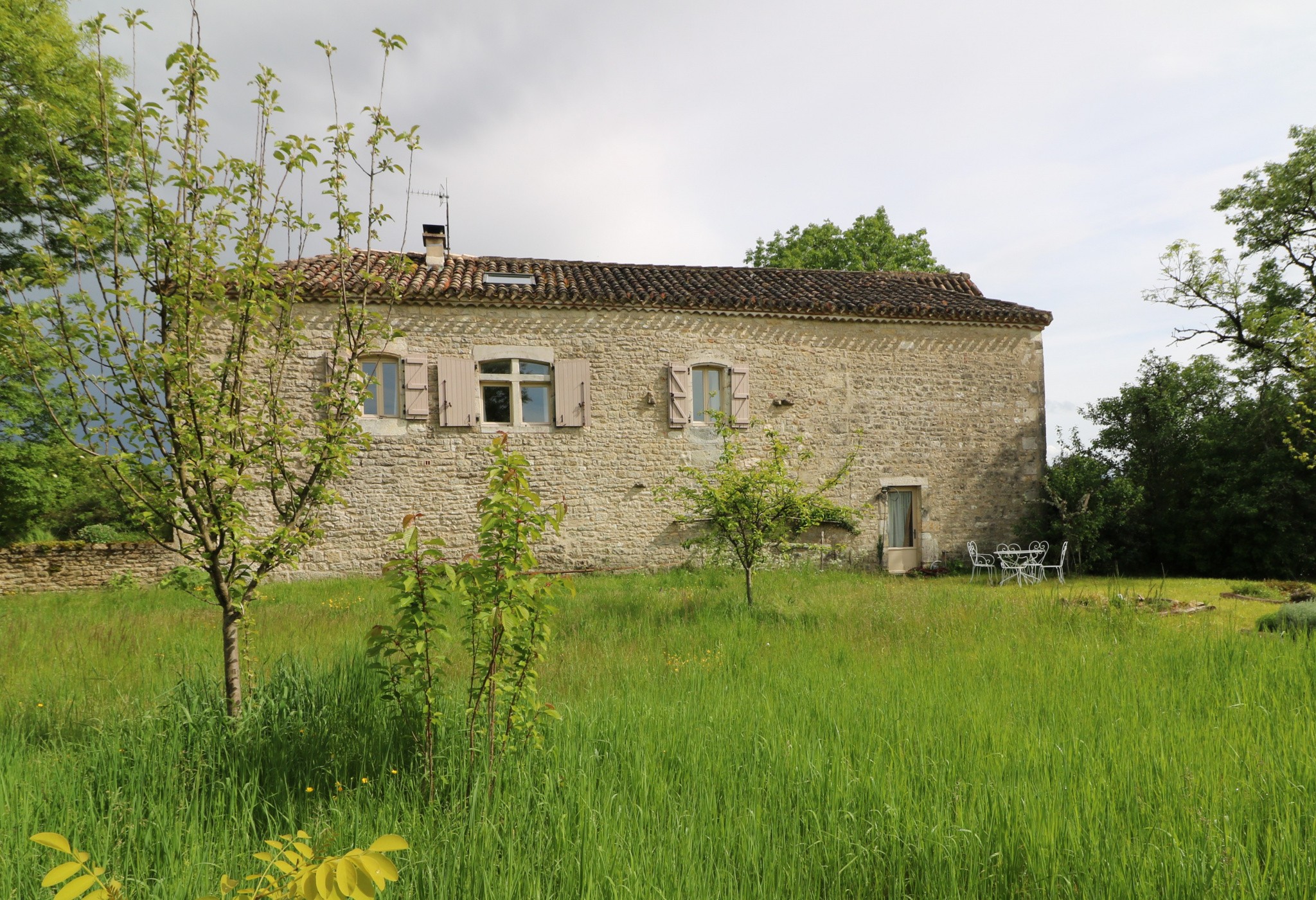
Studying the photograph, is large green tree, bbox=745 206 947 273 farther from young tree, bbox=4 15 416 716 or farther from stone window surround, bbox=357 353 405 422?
young tree, bbox=4 15 416 716

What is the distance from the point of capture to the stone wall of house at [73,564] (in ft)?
33.9

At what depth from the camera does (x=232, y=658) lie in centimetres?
357

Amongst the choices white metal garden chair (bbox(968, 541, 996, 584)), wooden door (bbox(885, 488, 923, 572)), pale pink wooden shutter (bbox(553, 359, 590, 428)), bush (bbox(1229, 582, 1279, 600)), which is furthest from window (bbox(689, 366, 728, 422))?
bush (bbox(1229, 582, 1279, 600))

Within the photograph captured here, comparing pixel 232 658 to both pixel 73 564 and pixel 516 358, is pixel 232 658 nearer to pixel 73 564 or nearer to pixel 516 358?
pixel 516 358

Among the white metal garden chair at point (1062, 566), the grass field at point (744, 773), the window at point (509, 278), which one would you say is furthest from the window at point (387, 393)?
the white metal garden chair at point (1062, 566)

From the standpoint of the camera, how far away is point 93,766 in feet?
9.95

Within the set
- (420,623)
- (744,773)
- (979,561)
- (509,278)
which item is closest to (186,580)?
(420,623)

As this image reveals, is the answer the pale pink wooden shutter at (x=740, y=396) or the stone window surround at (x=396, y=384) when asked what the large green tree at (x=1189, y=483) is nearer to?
the pale pink wooden shutter at (x=740, y=396)

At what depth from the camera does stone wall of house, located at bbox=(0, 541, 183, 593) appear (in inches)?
407

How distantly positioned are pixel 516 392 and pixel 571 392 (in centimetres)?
106

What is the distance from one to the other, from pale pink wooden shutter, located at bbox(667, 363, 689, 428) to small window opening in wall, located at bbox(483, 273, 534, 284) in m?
3.43

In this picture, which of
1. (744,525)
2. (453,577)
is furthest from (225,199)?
(744,525)

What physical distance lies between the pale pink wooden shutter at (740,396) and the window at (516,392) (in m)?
3.63

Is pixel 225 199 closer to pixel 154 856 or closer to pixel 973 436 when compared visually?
pixel 154 856
